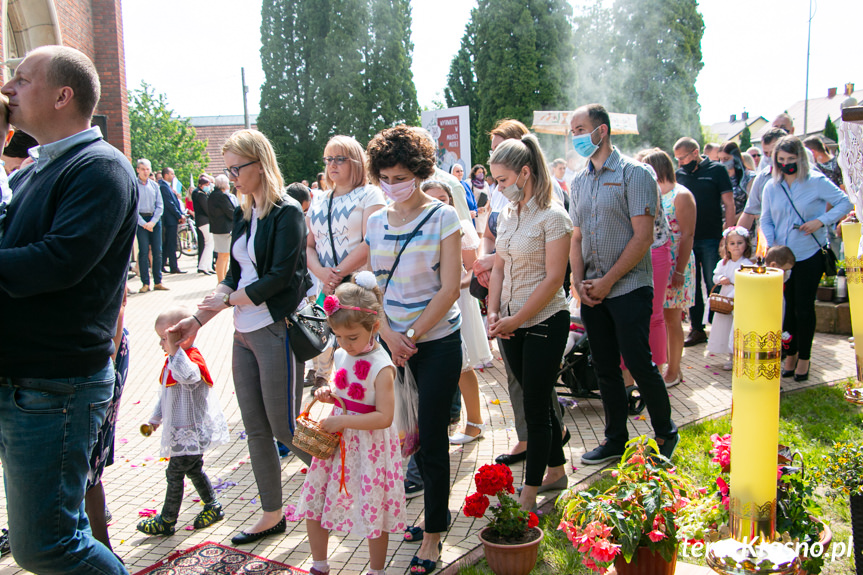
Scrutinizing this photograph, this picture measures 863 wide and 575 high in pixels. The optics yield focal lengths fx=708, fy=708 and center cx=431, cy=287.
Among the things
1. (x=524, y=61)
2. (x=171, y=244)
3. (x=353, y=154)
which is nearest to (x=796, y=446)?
(x=353, y=154)

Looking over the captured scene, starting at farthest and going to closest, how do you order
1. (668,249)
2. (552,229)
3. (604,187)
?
(668,249), (604,187), (552,229)

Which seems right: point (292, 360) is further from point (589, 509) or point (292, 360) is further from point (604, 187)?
point (604, 187)

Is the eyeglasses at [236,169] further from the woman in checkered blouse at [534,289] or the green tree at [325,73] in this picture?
the green tree at [325,73]

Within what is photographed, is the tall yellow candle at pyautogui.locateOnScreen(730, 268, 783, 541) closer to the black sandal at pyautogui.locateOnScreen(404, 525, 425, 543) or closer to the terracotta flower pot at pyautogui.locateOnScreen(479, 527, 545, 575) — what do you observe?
the terracotta flower pot at pyautogui.locateOnScreen(479, 527, 545, 575)

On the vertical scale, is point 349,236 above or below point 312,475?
above

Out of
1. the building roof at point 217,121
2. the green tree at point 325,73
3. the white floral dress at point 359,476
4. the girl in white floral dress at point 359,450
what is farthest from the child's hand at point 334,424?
the building roof at point 217,121

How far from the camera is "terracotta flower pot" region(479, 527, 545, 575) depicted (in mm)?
3312

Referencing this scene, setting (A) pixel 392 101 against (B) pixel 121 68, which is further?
(A) pixel 392 101

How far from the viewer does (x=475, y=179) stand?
52.3 ft

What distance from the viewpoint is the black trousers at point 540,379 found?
3.89 metres

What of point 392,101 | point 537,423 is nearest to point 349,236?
point 537,423

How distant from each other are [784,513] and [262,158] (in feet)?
9.94

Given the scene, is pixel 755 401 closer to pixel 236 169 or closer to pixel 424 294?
pixel 424 294

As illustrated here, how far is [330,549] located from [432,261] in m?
1.68
